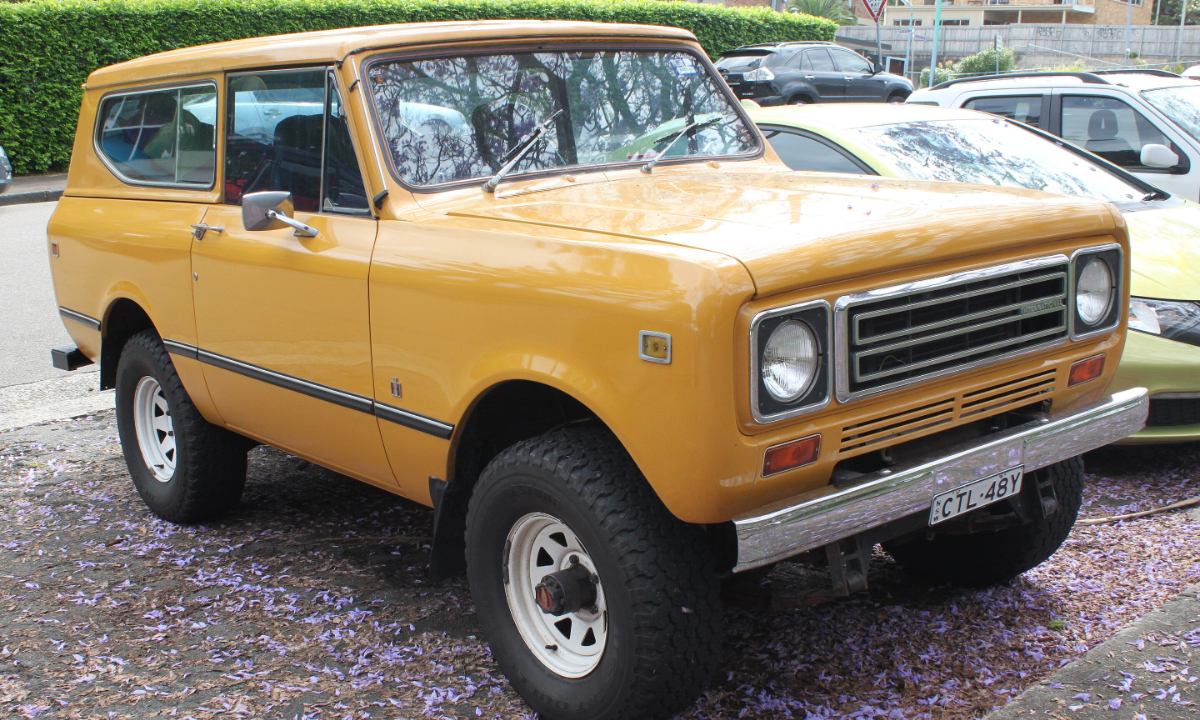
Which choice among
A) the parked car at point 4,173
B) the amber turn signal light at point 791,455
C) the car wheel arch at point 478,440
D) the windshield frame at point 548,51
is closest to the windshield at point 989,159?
the windshield frame at point 548,51

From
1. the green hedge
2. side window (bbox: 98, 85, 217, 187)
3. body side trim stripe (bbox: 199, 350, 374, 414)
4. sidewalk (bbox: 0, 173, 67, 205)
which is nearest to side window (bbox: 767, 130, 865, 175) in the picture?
side window (bbox: 98, 85, 217, 187)

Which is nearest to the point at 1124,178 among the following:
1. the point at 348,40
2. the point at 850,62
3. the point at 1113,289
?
the point at 1113,289

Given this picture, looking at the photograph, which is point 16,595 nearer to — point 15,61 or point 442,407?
point 442,407

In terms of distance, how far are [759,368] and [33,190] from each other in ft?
56.0

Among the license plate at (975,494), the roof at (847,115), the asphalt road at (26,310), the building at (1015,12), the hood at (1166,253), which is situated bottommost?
the asphalt road at (26,310)

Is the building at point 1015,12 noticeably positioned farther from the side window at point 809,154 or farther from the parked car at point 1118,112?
the side window at point 809,154

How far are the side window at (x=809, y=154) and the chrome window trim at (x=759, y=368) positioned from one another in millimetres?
3094

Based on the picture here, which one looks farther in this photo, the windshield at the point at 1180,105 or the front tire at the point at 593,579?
the windshield at the point at 1180,105

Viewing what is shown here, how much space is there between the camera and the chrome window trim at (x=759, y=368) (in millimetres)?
2346

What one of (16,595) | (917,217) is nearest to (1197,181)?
(917,217)

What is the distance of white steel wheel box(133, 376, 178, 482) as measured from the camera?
465 centimetres

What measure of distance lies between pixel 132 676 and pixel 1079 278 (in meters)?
3.12

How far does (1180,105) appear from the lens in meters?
7.82

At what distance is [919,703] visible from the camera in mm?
2982
